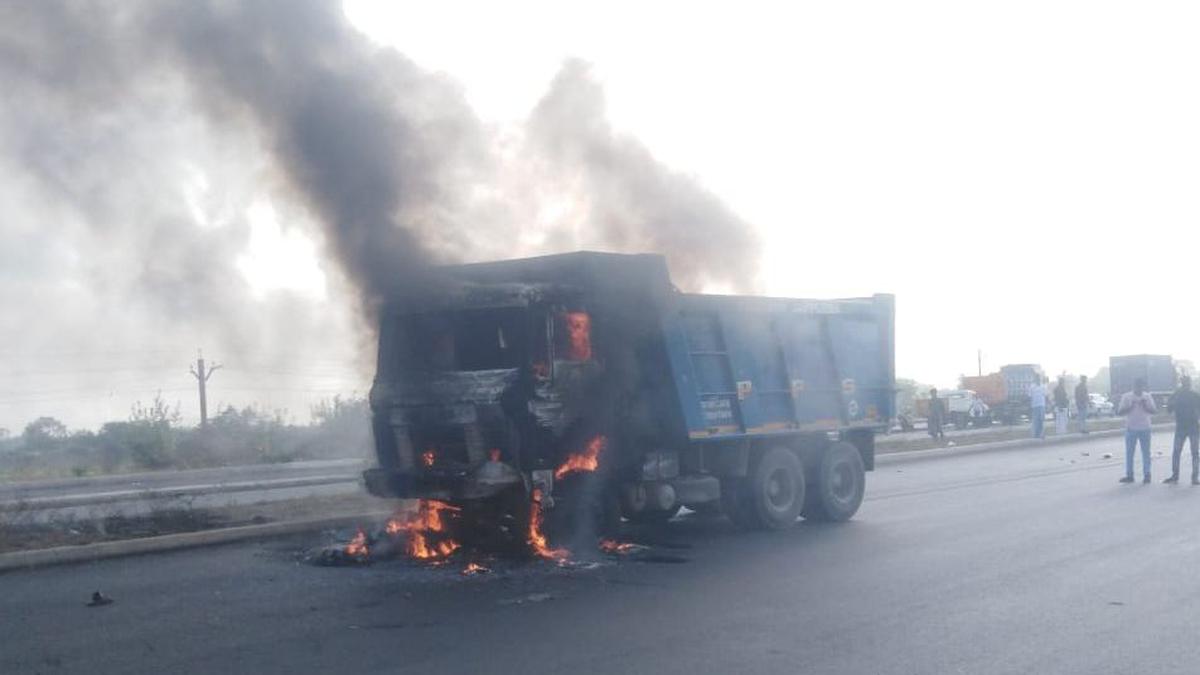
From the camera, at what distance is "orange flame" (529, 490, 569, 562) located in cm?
1144

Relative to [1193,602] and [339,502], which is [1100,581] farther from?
[339,502]

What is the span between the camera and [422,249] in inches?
547

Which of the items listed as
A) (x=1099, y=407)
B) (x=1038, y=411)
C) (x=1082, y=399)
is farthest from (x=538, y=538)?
(x=1099, y=407)

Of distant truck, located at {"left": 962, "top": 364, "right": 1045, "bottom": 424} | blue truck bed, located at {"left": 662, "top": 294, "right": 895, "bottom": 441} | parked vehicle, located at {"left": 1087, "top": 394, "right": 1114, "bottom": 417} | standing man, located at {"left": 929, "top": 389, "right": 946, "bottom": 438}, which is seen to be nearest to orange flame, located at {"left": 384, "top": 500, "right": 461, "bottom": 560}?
blue truck bed, located at {"left": 662, "top": 294, "right": 895, "bottom": 441}

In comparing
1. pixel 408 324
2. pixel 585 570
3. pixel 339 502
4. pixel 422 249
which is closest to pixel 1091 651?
pixel 585 570

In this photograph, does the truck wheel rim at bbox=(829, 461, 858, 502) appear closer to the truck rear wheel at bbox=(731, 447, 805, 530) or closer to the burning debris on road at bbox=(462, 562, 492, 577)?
the truck rear wheel at bbox=(731, 447, 805, 530)

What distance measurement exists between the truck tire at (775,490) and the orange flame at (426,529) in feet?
11.6

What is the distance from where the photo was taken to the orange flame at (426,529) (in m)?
11.7

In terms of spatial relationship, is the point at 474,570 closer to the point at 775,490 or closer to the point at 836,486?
the point at 775,490

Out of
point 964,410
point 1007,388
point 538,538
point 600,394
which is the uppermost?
point 600,394

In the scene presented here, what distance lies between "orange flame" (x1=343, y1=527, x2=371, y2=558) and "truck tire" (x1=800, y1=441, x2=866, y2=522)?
5.54 metres

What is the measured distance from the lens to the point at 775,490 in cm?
1412

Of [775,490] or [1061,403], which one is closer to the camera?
[775,490]

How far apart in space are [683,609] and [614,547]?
3.09 metres
